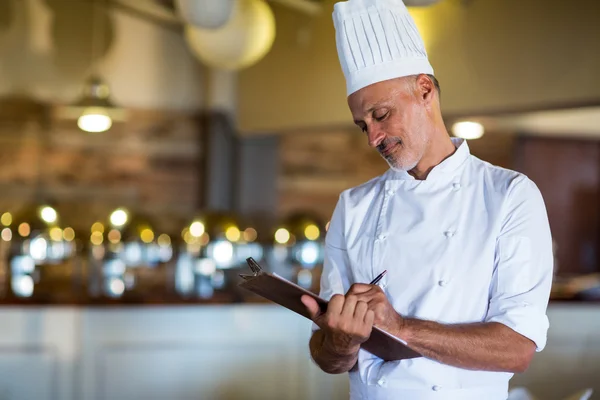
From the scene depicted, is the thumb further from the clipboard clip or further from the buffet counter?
the buffet counter

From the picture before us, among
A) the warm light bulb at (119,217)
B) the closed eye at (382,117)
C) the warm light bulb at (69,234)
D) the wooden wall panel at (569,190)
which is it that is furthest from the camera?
the wooden wall panel at (569,190)

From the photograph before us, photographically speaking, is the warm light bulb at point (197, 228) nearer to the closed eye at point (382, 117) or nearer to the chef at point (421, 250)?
the chef at point (421, 250)

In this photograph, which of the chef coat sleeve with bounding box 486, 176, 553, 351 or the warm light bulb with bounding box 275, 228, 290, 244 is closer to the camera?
the chef coat sleeve with bounding box 486, 176, 553, 351

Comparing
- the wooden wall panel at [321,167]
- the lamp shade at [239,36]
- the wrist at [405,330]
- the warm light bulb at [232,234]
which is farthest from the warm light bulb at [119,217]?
the wrist at [405,330]

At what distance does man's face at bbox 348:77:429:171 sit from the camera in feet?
6.21

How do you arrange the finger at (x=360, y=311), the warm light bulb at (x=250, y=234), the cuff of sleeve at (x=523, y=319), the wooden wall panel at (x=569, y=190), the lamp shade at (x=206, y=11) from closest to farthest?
the finger at (x=360, y=311), the cuff of sleeve at (x=523, y=319), the lamp shade at (x=206, y=11), the warm light bulb at (x=250, y=234), the wooden wall panel at (x=569, y=190)

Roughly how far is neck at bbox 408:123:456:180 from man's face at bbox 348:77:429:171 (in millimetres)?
36

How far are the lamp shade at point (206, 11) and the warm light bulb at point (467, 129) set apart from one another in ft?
12.2

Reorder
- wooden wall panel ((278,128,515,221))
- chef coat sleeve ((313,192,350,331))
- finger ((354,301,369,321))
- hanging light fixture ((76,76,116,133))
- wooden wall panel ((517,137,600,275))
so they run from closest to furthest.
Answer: finger ((354,301,369,321)) < chef coat sleeve ((313,192,350,331)) < hanging light fixture ((76,76,116,133)) < wooden wall panel ((278,128,515,221)) < wooden wall panel ((517,137,600,275))

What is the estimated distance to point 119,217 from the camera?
6.05 metres

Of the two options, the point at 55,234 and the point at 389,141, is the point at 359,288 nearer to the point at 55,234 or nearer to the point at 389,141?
the point at 389,141

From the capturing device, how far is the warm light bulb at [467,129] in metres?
7.56

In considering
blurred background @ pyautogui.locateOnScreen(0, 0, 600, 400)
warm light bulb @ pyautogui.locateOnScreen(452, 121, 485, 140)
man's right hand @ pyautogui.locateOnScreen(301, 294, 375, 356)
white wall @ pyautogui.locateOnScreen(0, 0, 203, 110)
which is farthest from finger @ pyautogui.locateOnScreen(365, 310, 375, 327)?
Answer: warm light bulb @ pyautogui.locateOnScreen(452, 121, 485, 140)

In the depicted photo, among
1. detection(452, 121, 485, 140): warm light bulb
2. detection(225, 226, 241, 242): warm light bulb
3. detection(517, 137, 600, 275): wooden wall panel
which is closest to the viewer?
detection(225, 226, 241, 242): warm light bulb
